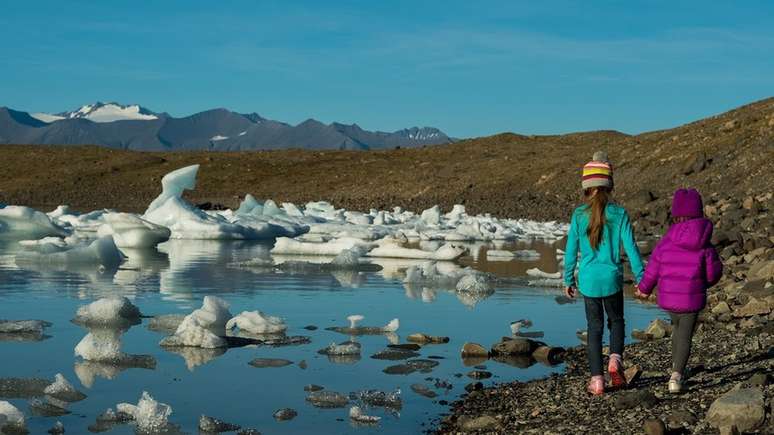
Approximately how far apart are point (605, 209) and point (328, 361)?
2697mm

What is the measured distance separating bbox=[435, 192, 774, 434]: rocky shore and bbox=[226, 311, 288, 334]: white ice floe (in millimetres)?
2702

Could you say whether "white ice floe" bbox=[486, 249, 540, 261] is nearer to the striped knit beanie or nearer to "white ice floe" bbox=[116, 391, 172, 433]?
the striped knit beanie

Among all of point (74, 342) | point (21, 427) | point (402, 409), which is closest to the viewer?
point (21, 427)

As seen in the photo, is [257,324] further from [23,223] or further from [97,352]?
[23,223]

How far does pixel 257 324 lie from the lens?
995 cm

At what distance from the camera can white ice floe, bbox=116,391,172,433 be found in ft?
20.9

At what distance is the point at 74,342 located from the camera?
9.31 m

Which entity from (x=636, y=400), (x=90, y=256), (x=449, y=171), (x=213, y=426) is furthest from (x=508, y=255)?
(x=449, y=171)

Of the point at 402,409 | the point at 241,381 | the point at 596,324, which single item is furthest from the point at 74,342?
the point at 596,324

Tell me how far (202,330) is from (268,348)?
592mm

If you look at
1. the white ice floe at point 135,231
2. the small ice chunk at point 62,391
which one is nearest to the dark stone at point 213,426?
the small ice chunk at point 62,391

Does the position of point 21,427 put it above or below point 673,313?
below

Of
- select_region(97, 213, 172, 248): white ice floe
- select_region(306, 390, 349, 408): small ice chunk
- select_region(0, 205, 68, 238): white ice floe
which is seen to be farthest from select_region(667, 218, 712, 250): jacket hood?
select_region(0, 205, 68, 238): white ice floe

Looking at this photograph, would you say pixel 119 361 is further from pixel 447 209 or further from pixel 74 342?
pixel 447 209
